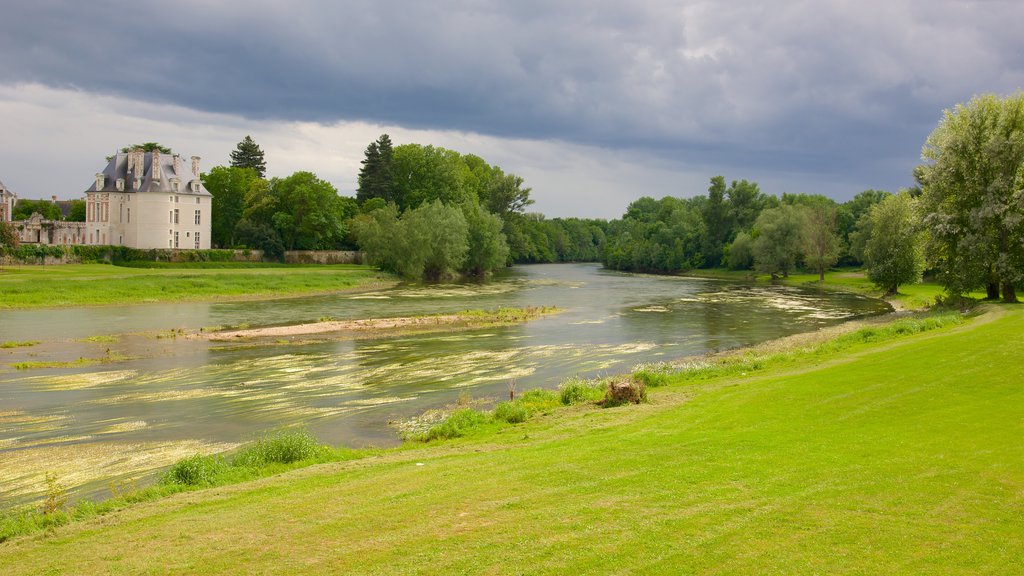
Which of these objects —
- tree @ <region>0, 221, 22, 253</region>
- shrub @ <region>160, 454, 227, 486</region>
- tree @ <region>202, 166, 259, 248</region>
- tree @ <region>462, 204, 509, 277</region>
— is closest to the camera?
shrub @ <region>160, 454, 227, 486</region>

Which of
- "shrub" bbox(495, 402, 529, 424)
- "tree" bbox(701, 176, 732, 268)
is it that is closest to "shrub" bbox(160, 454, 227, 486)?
"shrub" bbox(495, 402, 529, 424)

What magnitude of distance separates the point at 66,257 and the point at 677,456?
9762 cm

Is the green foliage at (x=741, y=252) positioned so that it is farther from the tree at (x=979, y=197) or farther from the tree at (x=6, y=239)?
the tree at (x=6, y=239)

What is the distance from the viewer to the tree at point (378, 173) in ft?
445

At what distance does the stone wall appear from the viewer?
115000 millimetres

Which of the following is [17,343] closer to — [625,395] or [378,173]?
[625,395]

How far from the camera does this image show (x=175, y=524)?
1021 centimetres

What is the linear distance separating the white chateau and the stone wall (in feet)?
46.1

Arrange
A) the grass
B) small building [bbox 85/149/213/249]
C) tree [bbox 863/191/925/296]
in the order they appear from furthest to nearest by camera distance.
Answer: small building [bbox 85/149/213/249] → tree [bbox 863/191/925/296] → the grass

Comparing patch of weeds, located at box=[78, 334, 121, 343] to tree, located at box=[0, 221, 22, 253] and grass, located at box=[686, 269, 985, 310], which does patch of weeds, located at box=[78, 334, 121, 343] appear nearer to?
tree, located at box=[0, 221, 22, 253]

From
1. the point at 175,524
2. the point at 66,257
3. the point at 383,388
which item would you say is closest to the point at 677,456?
the point at 175,524

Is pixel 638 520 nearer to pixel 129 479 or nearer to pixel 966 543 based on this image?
pixel 966 543

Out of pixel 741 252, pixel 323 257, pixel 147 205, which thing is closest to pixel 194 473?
pixel 147 205

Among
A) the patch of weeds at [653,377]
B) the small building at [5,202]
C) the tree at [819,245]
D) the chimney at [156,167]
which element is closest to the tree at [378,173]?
the chimney at [156,167]
